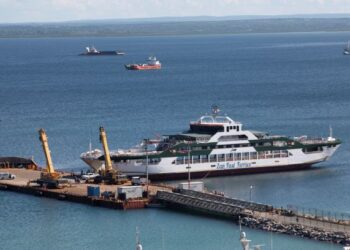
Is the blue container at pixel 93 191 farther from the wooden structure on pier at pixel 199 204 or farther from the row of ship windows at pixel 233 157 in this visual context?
the row of ship windows at pixel 233 157

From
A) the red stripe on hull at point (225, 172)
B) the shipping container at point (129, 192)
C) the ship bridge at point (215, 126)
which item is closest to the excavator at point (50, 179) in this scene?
the shipping container at point (129, 192)

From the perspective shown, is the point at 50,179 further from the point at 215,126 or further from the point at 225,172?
the point at 225,172

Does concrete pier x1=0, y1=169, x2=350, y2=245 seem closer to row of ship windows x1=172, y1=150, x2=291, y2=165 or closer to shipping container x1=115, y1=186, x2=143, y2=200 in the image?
shipping container x1=115, y1=186, x2=143, y2=200

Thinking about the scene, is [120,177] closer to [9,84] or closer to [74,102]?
[74,102]

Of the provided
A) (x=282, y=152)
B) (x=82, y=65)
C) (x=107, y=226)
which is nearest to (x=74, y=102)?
(x=282, y=152)

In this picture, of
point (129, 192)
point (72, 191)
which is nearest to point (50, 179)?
point (72, 191)

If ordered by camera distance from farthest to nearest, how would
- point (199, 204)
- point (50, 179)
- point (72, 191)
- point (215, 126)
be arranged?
point (215, 126), point (50, 179), point (72, 191), point (199, 204)
